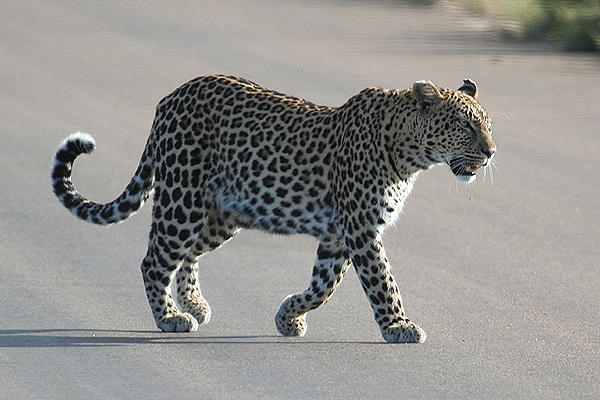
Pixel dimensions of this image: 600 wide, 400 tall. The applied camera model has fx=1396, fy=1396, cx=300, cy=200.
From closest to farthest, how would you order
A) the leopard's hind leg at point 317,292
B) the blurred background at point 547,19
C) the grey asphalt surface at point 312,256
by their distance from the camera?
the grey asphalt surface at point 312,256, the leopard's hind leg at point 317,292, the blurred background at point 547,19

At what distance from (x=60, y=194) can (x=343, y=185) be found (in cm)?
165

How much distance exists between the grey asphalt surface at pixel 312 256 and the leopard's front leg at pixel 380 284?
0.09 meters

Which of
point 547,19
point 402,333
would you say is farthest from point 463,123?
point 547,19

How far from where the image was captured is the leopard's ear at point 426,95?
7.03 meters

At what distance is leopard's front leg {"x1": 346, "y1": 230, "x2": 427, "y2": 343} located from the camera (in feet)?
22.8

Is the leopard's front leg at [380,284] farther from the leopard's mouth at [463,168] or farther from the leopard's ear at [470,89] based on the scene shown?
the leopard's ear at [470,89]

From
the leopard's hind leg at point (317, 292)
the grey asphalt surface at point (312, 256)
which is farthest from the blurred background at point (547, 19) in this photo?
the leopard's hind leg at point (317, 292)

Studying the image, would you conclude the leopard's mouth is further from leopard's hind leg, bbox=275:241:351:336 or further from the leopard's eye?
leopard's hind leg, bbox=275:241:351:336

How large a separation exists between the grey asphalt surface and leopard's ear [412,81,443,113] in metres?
1.19

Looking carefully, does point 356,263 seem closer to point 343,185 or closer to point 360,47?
point 343,185

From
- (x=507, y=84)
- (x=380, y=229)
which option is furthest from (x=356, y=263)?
(x=507, y=84)

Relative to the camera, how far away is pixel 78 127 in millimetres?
13062

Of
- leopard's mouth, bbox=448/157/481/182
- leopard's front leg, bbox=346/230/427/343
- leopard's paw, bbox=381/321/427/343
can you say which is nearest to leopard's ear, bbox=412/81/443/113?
leopard's mouth, bbox=448/157/481/182

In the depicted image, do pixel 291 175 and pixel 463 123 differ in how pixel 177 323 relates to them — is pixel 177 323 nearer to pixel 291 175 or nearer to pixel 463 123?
pixel 291 175
